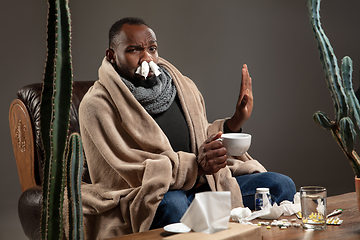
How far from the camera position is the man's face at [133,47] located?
1914 millimetres

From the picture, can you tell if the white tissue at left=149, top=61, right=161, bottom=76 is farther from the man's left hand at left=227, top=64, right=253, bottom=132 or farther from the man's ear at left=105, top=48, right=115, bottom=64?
the man's left hand at left=227, top=64, right=253, bottom=132

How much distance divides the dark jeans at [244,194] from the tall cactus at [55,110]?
27.9 inches

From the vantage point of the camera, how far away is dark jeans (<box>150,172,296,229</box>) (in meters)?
1.62

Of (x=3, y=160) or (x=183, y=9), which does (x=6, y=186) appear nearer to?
(x=3, y=160)

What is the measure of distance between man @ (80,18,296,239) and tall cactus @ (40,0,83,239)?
27.1 inches

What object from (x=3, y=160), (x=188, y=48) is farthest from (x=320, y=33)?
(x=3, y=160)

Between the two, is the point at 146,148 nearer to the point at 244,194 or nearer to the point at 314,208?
the point at 244,194

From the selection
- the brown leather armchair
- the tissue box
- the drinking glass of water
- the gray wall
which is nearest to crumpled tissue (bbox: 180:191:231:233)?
the tissue box

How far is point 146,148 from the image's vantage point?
5.96ft

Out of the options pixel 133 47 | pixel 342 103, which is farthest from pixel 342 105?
pixel 133 47

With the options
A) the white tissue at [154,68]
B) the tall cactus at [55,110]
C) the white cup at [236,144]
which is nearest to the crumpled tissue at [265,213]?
the white cup at [236,144]

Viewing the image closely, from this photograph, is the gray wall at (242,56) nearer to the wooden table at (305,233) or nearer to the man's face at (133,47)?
the man's face at (133,47)

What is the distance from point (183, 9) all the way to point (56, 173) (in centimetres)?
282

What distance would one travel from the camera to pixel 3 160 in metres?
3.09
